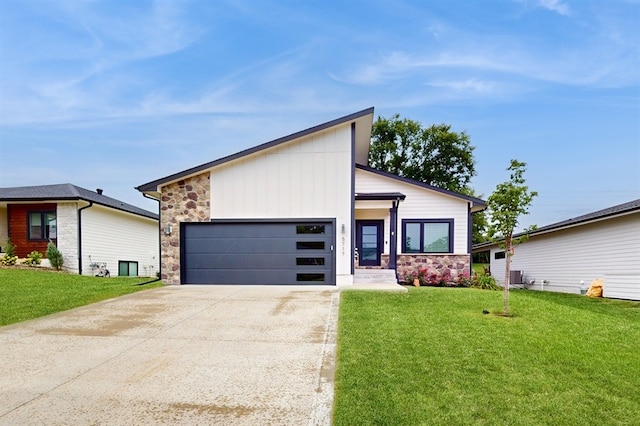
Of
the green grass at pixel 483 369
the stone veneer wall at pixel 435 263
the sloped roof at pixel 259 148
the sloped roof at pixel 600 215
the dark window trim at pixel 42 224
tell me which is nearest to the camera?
the green grass at pixel 483 369

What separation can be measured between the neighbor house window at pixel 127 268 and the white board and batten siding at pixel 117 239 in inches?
7.8

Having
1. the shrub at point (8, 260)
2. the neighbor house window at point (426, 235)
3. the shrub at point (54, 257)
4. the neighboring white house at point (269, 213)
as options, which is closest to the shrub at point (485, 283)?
the neighbor house window at point (426, 235)

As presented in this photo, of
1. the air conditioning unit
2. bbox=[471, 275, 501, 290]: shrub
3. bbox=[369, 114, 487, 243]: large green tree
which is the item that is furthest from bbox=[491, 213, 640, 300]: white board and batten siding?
bbox=[369, 114, 487, 243]: large green tree

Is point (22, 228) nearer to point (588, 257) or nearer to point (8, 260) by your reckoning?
point (8, 260)

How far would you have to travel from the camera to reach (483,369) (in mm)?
4070

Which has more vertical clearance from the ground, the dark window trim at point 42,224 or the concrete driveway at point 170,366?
the dark window trim at point 42,224

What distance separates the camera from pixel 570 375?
393 cm

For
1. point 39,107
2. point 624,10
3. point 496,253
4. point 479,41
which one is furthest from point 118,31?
point 496,253

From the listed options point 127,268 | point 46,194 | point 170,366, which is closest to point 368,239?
point 170,366

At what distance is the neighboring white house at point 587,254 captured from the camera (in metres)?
12.2

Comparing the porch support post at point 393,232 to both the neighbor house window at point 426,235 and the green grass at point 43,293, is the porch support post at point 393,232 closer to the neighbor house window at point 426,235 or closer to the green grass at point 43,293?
the neighbor house window at point 426,235

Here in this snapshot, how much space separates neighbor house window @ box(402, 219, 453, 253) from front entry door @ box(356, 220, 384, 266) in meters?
0.98

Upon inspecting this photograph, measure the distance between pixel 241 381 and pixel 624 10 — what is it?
15.7 m

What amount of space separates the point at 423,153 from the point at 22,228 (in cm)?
2798
